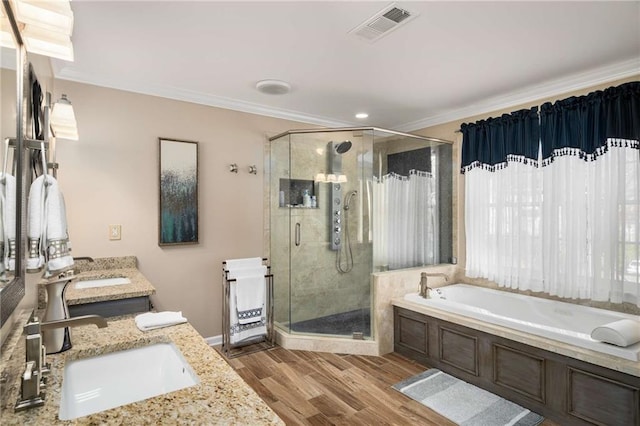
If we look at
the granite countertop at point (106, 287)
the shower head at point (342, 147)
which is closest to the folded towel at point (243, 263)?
the granite countertop at point (106, 287)

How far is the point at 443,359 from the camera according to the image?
2984mm

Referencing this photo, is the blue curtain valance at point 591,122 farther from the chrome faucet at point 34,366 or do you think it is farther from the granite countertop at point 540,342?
the chrome faucet at point 34,366

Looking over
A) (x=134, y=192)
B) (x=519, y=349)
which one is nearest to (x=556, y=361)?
(x=519, y=349)

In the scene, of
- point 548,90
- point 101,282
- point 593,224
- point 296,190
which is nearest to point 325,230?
point 296,190

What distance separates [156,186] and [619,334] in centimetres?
360

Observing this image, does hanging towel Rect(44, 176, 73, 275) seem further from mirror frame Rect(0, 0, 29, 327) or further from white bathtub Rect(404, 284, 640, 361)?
white bathtub Rect(404, 284, 640, 361)

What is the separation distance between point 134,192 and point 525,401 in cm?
347

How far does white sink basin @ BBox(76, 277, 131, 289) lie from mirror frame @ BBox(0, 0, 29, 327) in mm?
1453

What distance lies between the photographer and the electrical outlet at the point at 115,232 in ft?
9.73

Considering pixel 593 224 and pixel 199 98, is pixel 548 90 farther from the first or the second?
pixel 199 98

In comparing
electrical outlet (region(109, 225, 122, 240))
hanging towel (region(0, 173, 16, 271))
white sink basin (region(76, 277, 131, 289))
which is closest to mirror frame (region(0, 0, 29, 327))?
hanging towel (region(0, 173, 16, 271))

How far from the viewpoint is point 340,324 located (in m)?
3.56

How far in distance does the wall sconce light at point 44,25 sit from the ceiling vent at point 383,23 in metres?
1.52

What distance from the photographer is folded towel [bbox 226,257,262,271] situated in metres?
3.31
